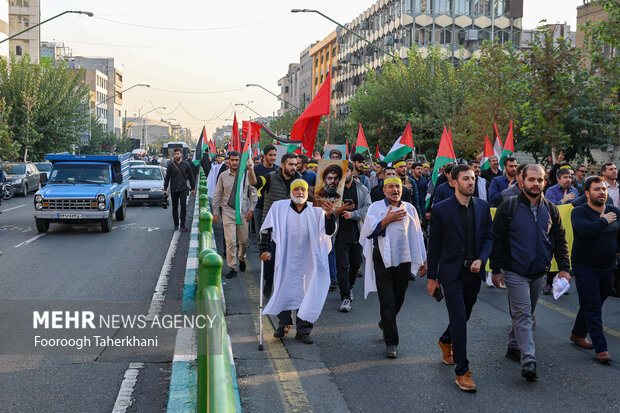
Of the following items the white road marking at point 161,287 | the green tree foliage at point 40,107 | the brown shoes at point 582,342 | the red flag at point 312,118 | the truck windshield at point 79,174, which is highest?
the green tree foliage at point 40,107

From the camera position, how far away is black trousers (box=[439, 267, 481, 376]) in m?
5.42

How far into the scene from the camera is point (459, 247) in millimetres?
5660

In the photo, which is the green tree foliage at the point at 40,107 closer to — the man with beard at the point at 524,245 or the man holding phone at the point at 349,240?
the man holding phone at the point at 349,240

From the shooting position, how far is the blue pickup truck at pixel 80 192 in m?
15.3

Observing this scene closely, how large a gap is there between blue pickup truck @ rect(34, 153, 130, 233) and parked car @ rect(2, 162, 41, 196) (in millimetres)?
13211

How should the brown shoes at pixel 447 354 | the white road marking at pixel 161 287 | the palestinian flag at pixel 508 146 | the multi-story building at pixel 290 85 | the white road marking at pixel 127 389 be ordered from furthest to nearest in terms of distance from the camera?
the multi-story building at pixel 290 85 < the palestinian flag at pixel 508 146 < the white road marking at pixel 161 287 < the brown shoes at pixel 447 354 < the white road marking at pixel 127 389

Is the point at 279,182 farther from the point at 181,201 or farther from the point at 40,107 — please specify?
the point at 40,107

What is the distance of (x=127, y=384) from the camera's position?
5250 millimetres

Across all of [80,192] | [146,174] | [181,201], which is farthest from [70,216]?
[146,174]

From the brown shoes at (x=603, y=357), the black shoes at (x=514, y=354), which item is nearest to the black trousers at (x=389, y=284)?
the black shoes at (x=514, y=354)

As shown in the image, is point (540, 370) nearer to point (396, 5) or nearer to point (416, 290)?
point (416, 290)

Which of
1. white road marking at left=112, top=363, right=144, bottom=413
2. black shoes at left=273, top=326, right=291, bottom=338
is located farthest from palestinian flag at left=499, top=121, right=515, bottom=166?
white road marking at left=112, top=363, right=144, bottom=413

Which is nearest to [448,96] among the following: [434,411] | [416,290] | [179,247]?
[179,247]

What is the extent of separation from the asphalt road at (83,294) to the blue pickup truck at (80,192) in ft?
1.39
